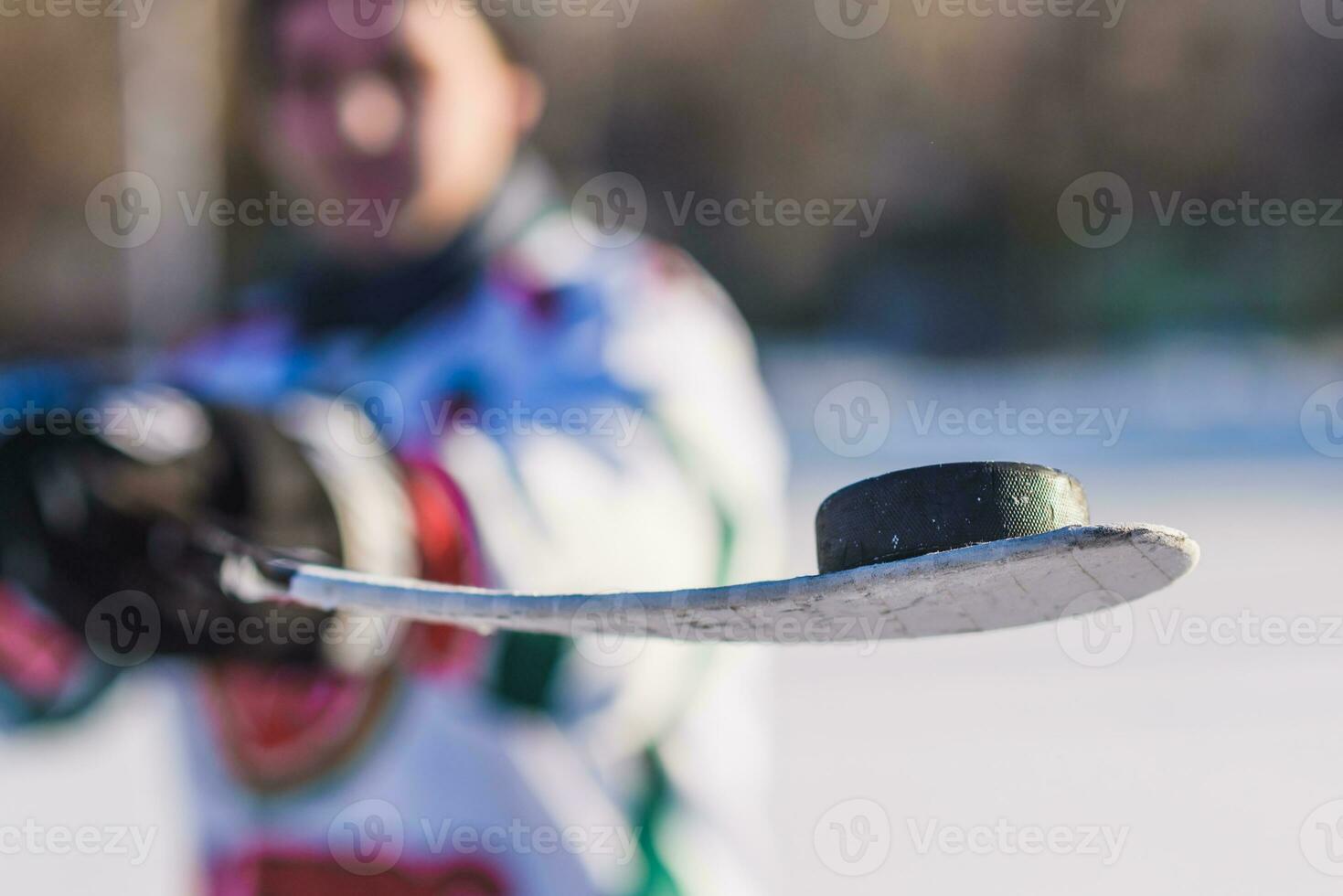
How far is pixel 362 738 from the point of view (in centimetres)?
117

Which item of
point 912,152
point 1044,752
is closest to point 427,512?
point 1044,752

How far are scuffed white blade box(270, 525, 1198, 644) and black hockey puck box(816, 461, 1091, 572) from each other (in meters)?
0.02

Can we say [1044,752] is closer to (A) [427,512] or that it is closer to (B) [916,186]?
(A) [427,512]

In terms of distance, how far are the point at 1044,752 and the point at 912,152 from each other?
722 cm

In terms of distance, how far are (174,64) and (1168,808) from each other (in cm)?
764

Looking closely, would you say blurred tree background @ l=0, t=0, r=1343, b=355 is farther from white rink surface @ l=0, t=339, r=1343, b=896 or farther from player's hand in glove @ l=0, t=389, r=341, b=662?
player's hand in glove @ l=0, t=389, r=341, b=662

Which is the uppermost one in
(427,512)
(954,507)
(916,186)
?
(916,186)

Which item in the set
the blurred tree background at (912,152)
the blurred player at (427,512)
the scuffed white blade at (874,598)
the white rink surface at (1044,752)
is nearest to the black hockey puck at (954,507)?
the scuffed white blade at (874,598)

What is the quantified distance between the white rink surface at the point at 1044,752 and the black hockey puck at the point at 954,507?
0.87m

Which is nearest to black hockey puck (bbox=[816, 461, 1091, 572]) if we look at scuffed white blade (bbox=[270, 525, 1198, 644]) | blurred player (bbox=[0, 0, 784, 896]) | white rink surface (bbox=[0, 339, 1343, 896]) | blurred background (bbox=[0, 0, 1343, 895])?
scuffed white blade (bbox=[270, 525, 1198, 644])

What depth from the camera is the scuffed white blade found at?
567mm

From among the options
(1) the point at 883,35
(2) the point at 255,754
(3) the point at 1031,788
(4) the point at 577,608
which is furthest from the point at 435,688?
(1) the point at 883,35

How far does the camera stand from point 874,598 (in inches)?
24.0

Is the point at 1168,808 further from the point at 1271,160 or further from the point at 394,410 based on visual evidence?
the point at 1271,160
